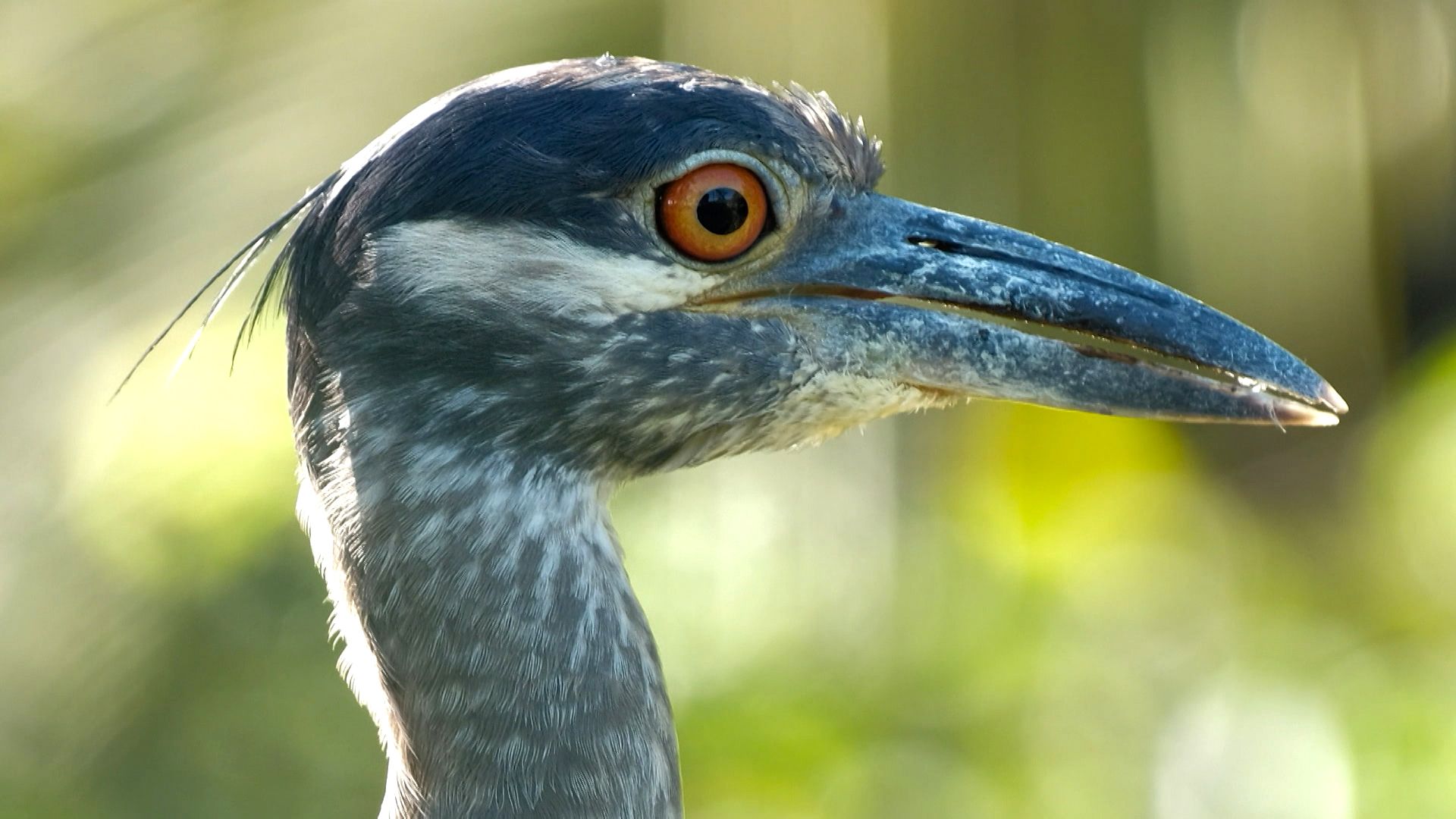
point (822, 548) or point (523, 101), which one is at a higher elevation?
point (523, 101)

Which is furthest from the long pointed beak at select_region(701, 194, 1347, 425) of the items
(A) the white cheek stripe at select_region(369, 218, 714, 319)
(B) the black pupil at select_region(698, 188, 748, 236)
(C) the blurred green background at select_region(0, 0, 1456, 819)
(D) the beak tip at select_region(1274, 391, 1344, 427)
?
(C) the blurred green background at select_region(0, 0, 1456, 819)

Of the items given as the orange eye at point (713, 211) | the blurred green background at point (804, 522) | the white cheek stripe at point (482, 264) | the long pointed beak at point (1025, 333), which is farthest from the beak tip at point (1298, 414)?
the blurred green background at point (804, 522)

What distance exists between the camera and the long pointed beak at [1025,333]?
283 cm

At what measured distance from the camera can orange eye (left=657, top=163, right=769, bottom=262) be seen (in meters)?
2.70

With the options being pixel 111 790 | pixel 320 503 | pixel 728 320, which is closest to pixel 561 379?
pixel 728 320

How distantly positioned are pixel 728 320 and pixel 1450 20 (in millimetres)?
7341

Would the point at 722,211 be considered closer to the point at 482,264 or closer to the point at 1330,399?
the point at 482,264

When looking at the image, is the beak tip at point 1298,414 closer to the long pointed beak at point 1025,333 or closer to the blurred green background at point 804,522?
the long pointed beak at point 1025,333

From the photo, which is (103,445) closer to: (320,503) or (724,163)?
(320,503)

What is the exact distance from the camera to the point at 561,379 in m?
2.72

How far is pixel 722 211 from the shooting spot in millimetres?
2744

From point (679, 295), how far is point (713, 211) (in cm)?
17

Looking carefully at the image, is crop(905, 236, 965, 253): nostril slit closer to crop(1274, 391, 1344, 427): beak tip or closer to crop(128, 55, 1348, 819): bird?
crop(128, 55, 1348, 819): bird

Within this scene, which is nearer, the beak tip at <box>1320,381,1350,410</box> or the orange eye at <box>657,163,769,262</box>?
the orange eye at <box>657,163,769,262</box>
